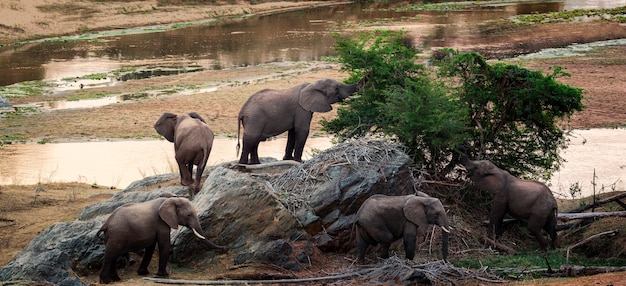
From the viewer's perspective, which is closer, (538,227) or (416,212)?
(416,212)

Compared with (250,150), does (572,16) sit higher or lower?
lower

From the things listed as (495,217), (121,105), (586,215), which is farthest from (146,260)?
(121,105)

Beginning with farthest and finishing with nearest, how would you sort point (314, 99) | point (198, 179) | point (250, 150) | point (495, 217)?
point (250, 150) → point (314, 99) → point (198, 179) → point (495, 217)

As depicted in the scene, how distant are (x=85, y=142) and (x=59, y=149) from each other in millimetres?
941

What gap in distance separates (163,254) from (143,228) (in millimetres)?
426

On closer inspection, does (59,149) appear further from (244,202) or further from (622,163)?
(622,163)

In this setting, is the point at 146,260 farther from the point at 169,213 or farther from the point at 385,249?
the point at 385,249

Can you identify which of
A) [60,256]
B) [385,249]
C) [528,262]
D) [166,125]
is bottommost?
[528,262]

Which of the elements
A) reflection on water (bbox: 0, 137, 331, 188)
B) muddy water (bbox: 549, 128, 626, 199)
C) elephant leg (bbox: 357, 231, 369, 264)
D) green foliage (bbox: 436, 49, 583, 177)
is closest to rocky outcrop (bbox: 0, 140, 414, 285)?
elephant leg (bbox: 357, 231, 369, 264)

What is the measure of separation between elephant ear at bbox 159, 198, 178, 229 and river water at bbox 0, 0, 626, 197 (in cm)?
658

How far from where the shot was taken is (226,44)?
151 feet

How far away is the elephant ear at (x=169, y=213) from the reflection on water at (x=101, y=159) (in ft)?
26.1

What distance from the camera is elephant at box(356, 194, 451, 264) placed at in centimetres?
1096

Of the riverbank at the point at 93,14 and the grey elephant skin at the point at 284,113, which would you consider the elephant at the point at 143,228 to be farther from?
the riverbank at the point at 93,14
